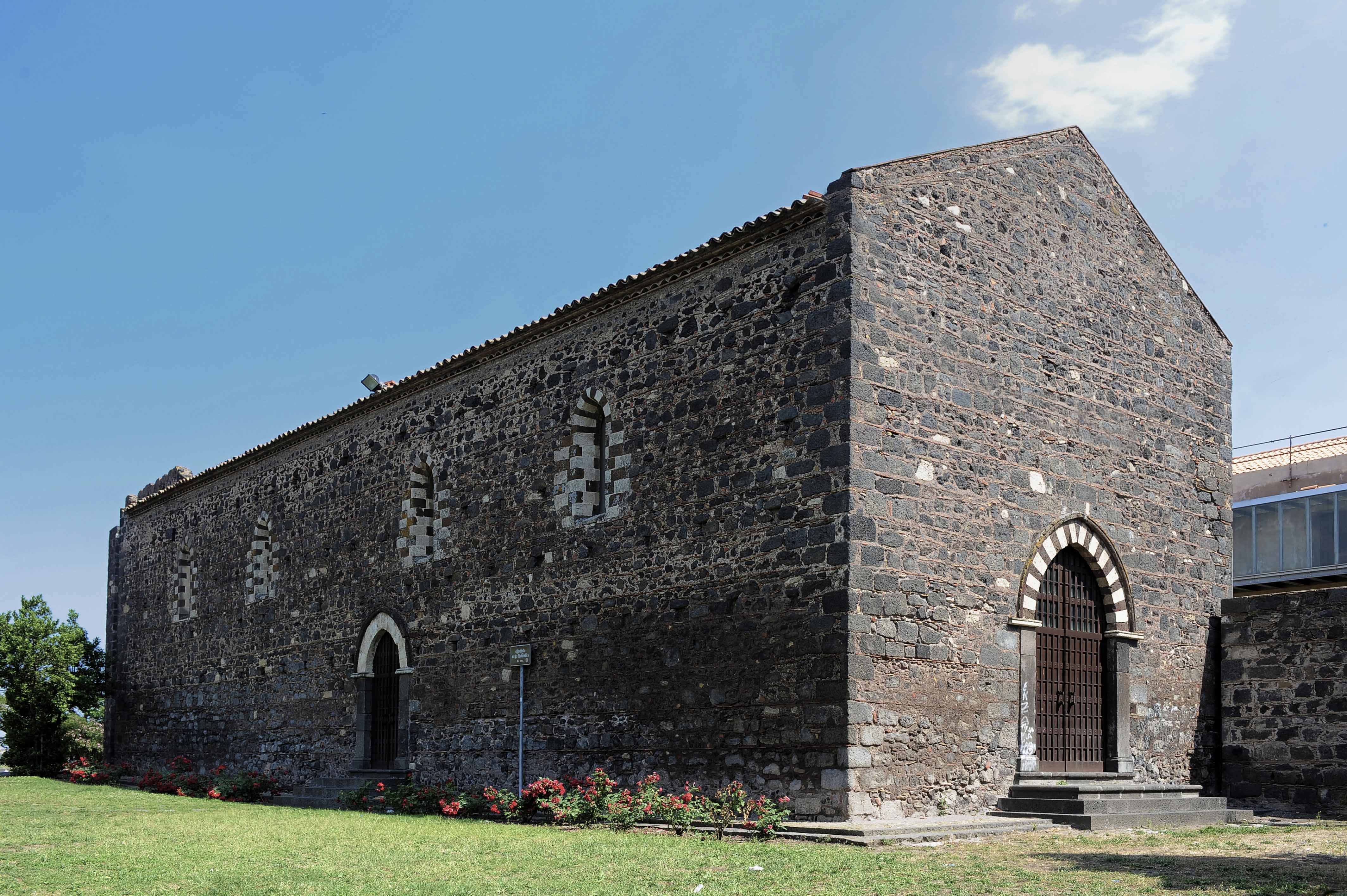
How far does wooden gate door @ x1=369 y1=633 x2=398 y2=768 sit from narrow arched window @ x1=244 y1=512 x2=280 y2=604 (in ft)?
15.1

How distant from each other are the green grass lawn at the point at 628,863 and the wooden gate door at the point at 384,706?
558 cm

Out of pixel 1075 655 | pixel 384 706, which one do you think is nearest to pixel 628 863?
pixel 1075 655

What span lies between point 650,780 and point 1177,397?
9.22 metres

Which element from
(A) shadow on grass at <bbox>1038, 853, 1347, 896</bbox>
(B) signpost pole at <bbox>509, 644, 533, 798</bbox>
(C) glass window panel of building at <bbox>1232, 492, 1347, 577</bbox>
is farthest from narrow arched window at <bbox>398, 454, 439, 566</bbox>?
(C) glass window panel of building at <bbox>1232, 492, 1347, 577</bbox>

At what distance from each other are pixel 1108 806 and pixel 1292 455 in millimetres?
19596

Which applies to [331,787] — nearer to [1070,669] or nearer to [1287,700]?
[1070,669]

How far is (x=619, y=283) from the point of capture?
1611cm

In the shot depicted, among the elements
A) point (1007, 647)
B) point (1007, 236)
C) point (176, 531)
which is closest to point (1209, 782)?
point (1007, 647)

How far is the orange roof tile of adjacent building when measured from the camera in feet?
97.0

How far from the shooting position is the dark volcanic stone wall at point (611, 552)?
528 inches

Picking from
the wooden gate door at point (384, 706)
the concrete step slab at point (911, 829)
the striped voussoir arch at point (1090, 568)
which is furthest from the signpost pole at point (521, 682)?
the striped voussoir arch at point (1090, 568)

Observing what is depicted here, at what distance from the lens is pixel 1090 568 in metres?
15.8

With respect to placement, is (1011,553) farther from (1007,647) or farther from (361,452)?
(361,452)

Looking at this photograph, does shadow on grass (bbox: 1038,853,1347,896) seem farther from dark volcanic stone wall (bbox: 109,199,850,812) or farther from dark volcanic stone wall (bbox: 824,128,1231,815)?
dark volcanic stone wall (bbox: 109,199,850,812)
